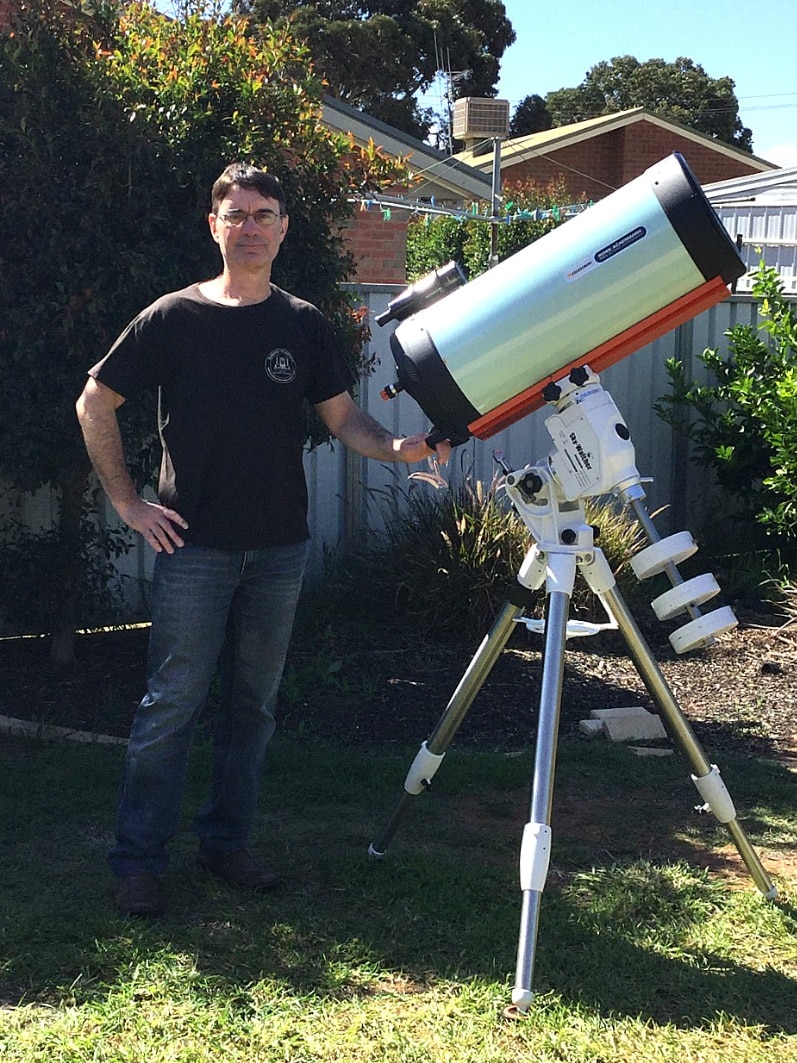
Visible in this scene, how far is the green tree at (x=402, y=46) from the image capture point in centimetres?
3219

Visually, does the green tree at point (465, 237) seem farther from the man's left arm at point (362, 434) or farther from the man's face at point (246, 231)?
the man's face at point (246, 231)

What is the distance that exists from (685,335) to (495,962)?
18.7ft

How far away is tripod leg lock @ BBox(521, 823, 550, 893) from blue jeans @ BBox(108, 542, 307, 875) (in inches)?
37.0

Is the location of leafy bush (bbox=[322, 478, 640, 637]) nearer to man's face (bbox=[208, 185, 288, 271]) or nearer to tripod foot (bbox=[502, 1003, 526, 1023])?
man's face (bbox=[208, 185, 288, 271])

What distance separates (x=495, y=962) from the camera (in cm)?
319

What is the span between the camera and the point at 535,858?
9.86ft

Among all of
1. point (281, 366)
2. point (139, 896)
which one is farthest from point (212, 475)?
point (139, 896)

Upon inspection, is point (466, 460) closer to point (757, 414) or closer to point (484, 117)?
point (757, 414)

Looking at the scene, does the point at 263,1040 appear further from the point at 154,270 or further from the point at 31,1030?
the point at 154,270

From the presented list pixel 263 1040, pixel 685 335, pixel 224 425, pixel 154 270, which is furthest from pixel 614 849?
pixel 685 335

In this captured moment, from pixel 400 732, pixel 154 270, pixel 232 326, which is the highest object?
pixel 154 270

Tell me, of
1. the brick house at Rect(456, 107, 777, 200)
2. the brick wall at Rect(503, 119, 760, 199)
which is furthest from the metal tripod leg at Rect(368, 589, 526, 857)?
the brick wall at Rect(503, 119, 760, 199)

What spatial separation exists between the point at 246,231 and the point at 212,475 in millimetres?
665

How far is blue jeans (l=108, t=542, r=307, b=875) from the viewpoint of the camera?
3.36 meters
